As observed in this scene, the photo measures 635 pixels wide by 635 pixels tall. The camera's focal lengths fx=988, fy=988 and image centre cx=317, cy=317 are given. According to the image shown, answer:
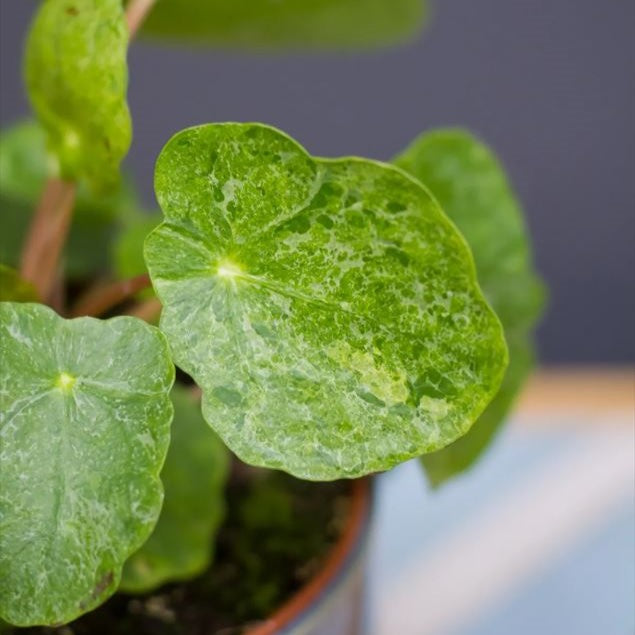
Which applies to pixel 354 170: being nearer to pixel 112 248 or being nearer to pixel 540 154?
pixel 112 248

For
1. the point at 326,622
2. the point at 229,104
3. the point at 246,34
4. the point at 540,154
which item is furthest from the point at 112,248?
the point at 540,154

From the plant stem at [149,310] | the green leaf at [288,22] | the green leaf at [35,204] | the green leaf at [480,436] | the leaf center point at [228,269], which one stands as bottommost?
the green leaf at [35,204]

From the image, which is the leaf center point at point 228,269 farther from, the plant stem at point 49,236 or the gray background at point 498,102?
the gray background at point 498,102

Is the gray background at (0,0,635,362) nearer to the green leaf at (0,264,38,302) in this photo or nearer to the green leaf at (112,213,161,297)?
the green leaf at (112,213,161,297)

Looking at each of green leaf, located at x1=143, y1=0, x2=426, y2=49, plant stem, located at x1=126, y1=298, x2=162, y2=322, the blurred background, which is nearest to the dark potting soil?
plant stem, located at x1=126, y1=298, x2=162, y2=322

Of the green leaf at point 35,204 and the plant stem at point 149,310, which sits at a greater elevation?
the plant stem at point 149,310

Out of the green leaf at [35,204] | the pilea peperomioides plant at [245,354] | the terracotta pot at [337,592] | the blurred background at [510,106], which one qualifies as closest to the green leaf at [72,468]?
the pilea peperomioides plant at [245,354]

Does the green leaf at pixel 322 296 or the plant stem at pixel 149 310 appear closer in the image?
the green leaf at pixel 322 296
